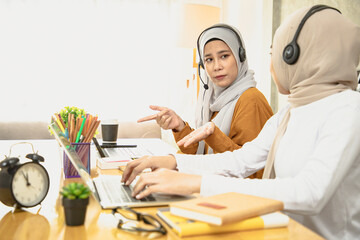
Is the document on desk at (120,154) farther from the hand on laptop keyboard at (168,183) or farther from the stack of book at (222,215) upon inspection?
the stack of book at (222,215)

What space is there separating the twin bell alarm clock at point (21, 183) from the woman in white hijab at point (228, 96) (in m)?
0.83

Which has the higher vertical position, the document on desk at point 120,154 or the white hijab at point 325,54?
the white hijab at point 325,54

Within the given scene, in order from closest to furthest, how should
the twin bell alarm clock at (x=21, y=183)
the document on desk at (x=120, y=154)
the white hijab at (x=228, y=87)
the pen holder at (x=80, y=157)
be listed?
1. the twin bell alarm clock at (x=21, y=183)
2. the pen holder at (x=80, y=157)
3. the document on desk at (x=120, y=154)
4. the white hijab at (x=228, y=87)

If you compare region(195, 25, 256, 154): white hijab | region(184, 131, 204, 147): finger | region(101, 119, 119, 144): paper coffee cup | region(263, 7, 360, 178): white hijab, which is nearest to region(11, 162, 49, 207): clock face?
region(184, 131, 204, 147): finger

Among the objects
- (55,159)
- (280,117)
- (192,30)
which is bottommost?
(55,159)

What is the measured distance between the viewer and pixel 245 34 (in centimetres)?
402

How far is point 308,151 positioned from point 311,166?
14 centimetres

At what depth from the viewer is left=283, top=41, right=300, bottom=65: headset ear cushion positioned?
1095mm

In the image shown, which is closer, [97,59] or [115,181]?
[115,181]

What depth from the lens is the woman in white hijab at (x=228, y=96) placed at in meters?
1.74

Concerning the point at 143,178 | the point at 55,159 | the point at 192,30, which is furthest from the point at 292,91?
the point at 192,30

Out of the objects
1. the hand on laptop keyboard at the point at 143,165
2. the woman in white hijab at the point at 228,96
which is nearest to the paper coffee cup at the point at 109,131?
the woman in white hijab at the point at 228,96

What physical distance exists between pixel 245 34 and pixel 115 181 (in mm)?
3215

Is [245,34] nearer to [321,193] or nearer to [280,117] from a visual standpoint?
[280,117]
